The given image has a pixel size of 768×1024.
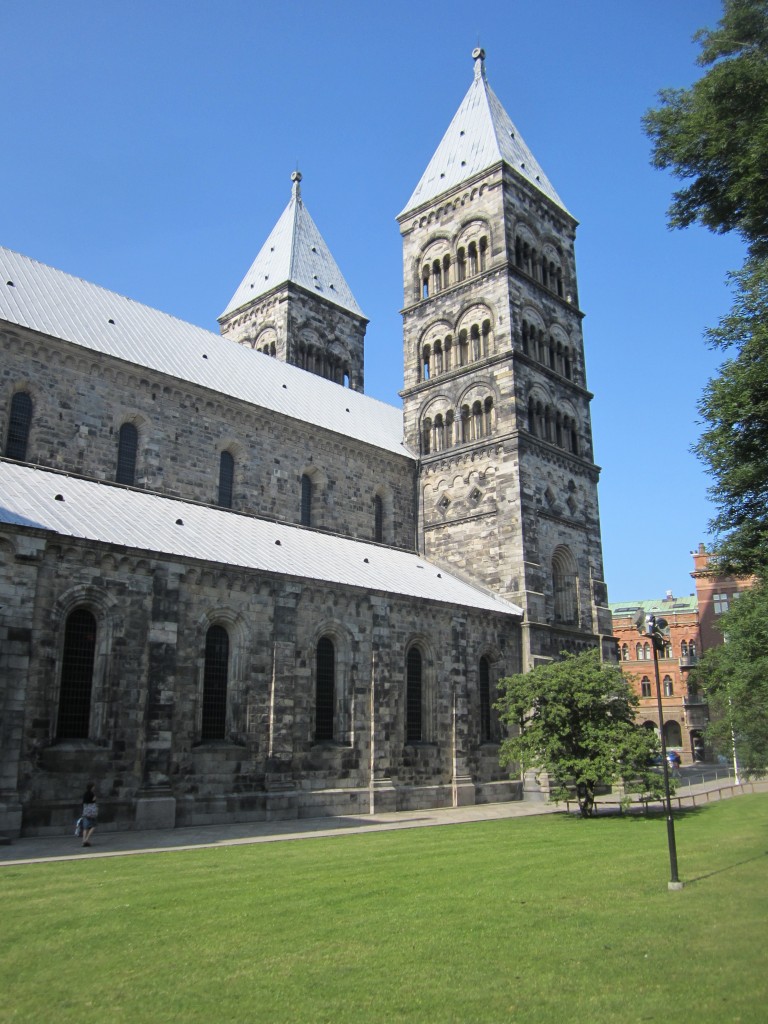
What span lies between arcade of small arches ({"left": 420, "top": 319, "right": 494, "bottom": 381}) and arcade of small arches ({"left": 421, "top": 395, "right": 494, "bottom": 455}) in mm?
2575

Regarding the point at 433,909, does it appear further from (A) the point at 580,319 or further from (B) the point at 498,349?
(A) the point at 580,319

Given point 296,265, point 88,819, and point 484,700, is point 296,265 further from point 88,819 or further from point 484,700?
point 88,819

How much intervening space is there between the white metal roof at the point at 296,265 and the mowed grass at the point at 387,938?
45.6 meters

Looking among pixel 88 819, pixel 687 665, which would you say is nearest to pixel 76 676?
pixel 88 819

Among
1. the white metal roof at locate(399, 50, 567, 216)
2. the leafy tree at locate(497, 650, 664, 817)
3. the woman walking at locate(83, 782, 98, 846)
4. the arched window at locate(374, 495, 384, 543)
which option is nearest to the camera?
the woman walking at locate(83, 782, 98, 846)

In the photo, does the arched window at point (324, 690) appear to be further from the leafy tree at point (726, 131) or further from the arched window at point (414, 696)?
the leafy tree at point (726, 131)

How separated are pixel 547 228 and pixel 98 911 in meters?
44.4

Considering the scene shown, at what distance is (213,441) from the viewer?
111ft

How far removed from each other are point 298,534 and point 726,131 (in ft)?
74.4

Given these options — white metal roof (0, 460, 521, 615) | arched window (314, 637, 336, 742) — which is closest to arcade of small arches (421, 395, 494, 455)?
white metal roof (0, 460, 521, 615)

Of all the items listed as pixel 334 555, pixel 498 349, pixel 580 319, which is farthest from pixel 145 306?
pixel 580 319

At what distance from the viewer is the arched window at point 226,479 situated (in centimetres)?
3397

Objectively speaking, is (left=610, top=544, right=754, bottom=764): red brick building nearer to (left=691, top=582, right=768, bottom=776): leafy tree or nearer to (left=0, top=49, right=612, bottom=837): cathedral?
(left=691, top=582, right=768, bottom=776): leafy tree

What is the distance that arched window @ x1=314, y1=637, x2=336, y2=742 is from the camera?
28391 millimetres
